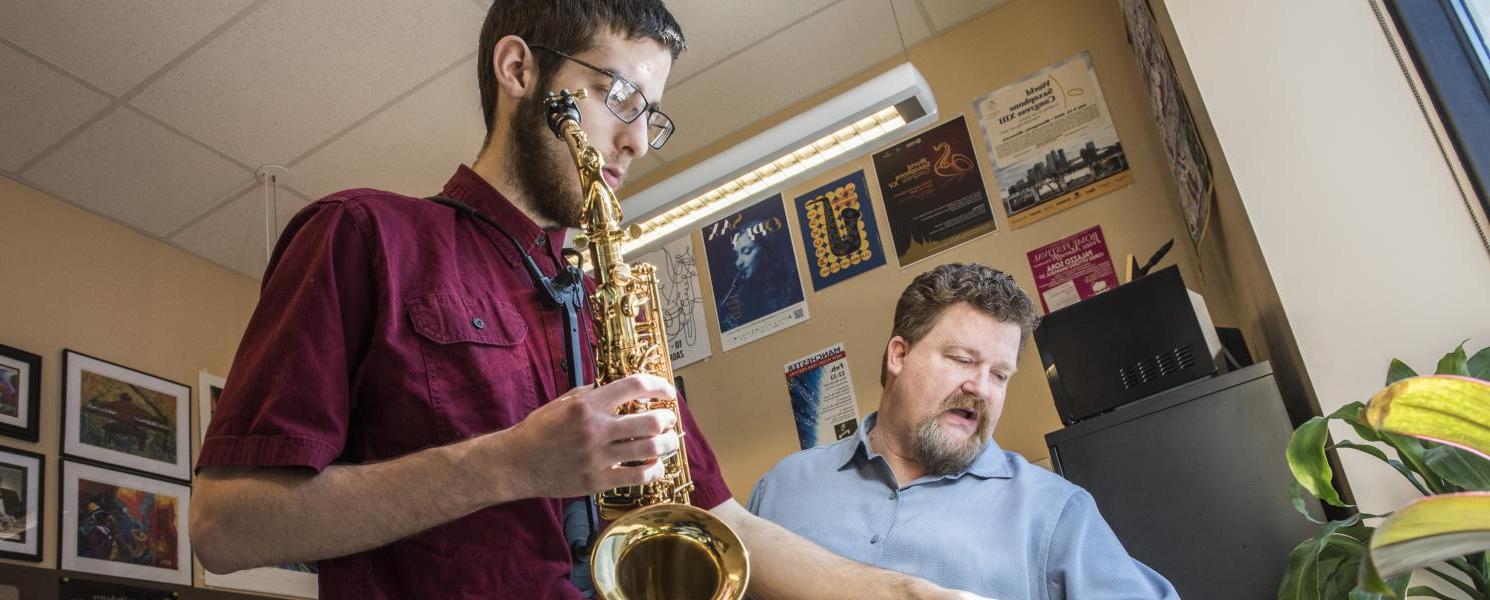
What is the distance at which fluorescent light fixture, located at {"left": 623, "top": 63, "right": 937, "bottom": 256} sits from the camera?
311cm

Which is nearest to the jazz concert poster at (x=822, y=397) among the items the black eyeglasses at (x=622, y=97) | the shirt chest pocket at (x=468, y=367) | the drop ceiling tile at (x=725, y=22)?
the drop ceiling tile at (x=725, y=22)

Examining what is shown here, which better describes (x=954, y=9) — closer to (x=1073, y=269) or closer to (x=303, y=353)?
(x=1073, y=269)

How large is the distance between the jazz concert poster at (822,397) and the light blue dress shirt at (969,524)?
1.21m

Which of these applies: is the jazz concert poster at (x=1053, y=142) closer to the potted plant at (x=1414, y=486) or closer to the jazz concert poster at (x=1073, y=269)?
the jazz concert poster at (x=1073, y=269)

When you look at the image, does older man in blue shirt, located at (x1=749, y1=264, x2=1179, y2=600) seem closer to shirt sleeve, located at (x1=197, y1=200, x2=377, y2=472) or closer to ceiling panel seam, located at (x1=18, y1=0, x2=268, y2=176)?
shirt sleeve, located at (x1=197, y1=200, x2=377, y2=472)

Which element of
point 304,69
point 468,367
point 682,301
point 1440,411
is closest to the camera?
point 1440,411

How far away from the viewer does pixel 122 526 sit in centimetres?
361

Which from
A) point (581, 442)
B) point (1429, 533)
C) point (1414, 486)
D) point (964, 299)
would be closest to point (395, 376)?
point (581, 442)

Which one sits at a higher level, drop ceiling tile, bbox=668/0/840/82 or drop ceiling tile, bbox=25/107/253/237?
drop ceiling tile, bbox=668/0/840/82

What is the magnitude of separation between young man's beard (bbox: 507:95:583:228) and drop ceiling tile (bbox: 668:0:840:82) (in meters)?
2.28

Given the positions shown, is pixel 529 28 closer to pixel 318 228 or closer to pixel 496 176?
pixel 496 176

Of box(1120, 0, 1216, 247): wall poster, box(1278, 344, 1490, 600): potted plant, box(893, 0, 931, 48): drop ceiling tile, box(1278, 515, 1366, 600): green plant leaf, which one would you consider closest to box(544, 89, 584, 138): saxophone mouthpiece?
box(1278, 344, 1490, 600): potted plant

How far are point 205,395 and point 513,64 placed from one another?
3.30 m

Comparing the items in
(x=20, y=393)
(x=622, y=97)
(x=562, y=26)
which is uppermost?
(x=20, y=393)
